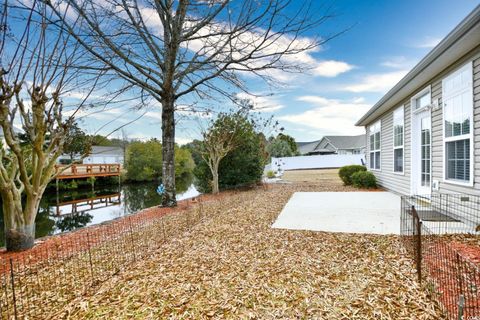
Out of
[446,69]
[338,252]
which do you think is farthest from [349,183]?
[338,252]

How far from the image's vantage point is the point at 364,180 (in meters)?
10.5

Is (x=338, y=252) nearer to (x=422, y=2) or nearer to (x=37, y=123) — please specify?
(x=37, y=123)

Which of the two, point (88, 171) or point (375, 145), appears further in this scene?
point (88, 171)

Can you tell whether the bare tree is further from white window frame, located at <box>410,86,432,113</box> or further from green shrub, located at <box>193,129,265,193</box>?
white window frame, located at <box>410,86,432,113</box>

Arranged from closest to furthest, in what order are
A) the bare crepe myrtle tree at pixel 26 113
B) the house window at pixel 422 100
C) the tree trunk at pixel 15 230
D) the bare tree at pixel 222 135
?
1. the bare crepe myrtle tree at pixel 26 113
2. the tree trunk at pixel 15 230
3. the house window at pixel 422 100
4. the bare tree at pixel 222 135

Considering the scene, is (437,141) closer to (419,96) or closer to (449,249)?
(419,96)

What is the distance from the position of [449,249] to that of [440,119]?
352cm

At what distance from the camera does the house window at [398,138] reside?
7.75m

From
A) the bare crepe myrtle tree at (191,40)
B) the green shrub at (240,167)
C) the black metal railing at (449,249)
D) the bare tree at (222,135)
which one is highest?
the bare crepe myrtle tree at (191,40)

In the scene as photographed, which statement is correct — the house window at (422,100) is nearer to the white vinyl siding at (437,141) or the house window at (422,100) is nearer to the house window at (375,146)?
the white vinyl siding at (437,141)

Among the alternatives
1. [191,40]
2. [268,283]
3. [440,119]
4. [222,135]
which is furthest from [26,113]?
[440,119]

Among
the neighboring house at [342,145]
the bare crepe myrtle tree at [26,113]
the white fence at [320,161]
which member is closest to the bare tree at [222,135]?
the bare crepe myrtle tree at [26,113]

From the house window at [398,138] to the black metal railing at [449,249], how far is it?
7.56ft

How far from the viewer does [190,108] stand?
7852 mm
